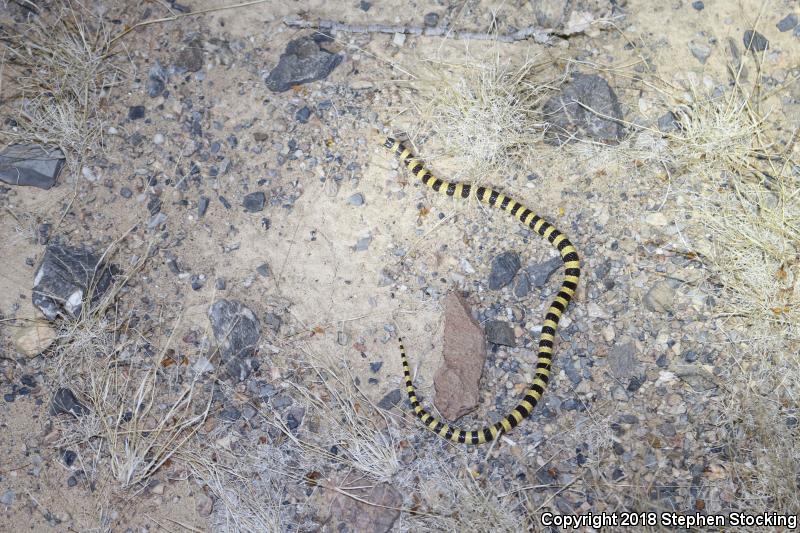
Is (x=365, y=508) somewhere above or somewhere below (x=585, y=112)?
below

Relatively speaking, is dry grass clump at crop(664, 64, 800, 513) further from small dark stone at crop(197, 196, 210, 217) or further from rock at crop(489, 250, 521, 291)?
small dark stone at crop(197, 196, 210, 217)

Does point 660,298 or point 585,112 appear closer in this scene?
point 660,298

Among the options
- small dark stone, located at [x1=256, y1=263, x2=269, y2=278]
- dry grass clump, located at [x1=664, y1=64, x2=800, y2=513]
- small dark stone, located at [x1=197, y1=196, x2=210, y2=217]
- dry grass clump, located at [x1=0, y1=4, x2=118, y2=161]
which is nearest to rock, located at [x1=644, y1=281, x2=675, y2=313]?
dry grass clump, located at [x1=664, y1=64, x2=800, y2=513]

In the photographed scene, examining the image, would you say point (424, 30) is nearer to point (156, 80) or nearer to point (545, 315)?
point (156, 80)

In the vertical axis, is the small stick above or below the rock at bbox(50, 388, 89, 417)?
above

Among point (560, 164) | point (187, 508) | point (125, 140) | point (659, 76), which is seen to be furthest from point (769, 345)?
point (125, 140)

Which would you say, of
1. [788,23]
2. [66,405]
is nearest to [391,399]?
[66,405]
